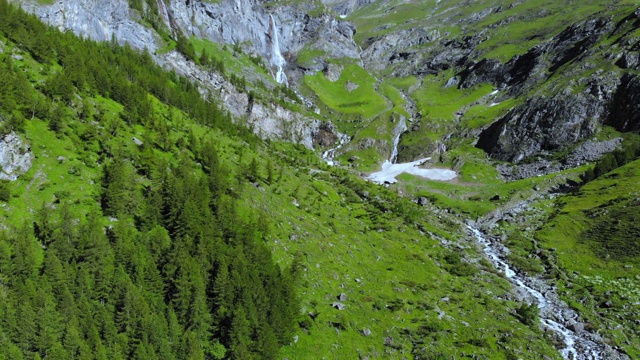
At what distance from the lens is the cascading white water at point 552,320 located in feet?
152

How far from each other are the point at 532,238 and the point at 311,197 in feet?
159

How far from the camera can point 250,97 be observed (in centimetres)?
16688

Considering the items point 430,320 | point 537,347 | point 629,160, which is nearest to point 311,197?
point 430,320

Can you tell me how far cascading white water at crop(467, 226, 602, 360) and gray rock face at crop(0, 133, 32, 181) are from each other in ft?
229

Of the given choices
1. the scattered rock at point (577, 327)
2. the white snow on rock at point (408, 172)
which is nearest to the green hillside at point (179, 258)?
the scattered rock at point (577, 327)

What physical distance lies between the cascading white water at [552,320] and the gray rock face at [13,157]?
69727 millimetres

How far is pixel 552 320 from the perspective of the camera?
175 ft

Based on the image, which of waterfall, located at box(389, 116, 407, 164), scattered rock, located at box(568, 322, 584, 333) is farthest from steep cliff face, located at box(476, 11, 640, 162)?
scattered rock, located at box(568, 322, 584, 333)

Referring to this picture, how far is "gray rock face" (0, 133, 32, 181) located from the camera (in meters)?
45.0

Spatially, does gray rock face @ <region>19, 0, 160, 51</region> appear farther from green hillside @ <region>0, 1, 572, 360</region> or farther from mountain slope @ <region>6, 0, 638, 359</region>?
green hillside @ <region>0, 1, 572, 360</region>

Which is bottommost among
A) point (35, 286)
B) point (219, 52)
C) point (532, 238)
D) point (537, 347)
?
point (35, 286)

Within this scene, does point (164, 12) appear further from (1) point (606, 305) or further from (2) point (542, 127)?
(1) point (606, 305)

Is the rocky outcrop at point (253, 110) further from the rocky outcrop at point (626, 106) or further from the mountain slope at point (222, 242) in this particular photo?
the rocky outcrop at point (626, 106)

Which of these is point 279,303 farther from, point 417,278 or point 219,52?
point 219,52
